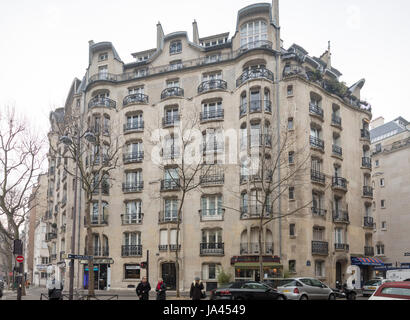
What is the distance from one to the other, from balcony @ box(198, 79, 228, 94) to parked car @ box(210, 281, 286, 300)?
23.5m

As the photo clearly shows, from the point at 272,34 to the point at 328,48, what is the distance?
9641 mm

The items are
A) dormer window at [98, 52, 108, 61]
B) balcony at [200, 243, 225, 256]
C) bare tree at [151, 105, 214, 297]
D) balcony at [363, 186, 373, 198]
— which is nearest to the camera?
balcony at [200, 243, 225, 256]

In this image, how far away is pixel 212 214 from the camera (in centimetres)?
4103

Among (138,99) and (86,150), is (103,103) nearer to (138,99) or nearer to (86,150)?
(138,99)

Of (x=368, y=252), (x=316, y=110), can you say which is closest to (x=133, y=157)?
(x=316, y=110)

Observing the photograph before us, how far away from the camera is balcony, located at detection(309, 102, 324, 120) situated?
41.7m

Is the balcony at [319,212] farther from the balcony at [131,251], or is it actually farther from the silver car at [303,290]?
the balcony at [131,251]

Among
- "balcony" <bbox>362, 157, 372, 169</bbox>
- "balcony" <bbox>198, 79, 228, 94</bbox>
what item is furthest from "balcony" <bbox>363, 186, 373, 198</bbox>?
"balcony" <bbox>198, 79, 228, 94</bbox>

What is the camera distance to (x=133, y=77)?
48.0m

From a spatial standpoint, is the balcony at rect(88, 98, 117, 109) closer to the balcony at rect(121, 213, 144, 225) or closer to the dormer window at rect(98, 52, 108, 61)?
the dormer window at rect(98, 52, 108, 61)

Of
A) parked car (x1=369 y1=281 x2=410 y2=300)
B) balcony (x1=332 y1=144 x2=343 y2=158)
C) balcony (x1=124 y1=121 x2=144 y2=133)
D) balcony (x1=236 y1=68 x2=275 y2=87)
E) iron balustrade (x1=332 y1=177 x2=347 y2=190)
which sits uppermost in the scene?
balcony (x1=236 y1=68 x2=275 y2=87)

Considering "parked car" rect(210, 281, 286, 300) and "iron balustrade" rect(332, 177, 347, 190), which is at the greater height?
"iron balustrade" rect(332, 177, 347, 190)

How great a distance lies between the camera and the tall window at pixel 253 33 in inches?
1697

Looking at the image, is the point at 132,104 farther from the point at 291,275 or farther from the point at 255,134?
the point at 291,275
